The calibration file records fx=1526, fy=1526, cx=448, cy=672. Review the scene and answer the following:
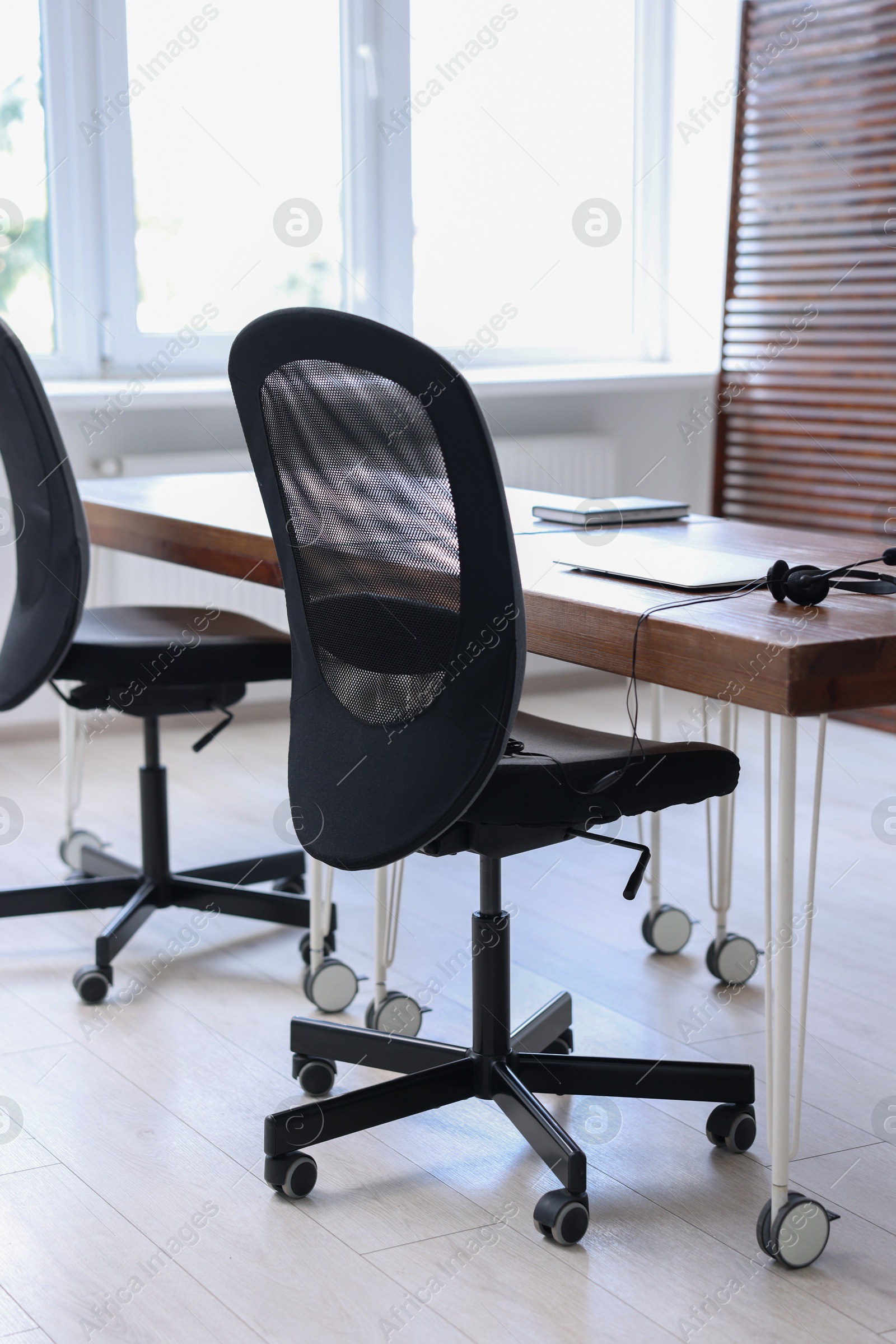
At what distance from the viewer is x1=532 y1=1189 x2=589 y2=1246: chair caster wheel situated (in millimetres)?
1705

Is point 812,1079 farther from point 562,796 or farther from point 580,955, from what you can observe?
point 562,796

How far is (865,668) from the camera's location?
1.53 metres

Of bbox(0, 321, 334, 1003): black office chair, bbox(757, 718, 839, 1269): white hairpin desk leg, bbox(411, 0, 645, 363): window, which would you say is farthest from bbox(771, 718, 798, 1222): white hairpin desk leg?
bbox(411, 0, 645, 363): window

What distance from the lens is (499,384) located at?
14.6 ft

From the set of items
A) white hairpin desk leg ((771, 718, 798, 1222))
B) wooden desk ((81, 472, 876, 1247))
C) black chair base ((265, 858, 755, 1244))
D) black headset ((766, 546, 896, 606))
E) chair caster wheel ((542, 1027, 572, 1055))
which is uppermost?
black headset ((766, 546, 896, 606))

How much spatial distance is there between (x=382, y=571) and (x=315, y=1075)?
30.1 inches

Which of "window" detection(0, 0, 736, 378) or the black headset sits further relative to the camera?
"window" detection(0, 0, 736, 378)

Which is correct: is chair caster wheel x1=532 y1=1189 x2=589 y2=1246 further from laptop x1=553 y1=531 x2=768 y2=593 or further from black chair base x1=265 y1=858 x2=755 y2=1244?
laptop x1=553 y1=531 x2=768 y2=593

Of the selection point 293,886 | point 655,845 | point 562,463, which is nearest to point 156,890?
point 293,886

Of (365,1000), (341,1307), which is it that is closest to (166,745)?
(365,1000)

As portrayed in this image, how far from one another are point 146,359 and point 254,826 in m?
1.61

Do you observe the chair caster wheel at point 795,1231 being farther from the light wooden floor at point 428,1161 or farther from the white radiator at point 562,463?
the white radiator at point 562,463

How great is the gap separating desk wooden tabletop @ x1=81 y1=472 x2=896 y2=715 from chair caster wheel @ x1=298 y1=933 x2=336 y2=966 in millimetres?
610

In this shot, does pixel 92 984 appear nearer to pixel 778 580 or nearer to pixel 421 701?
pixel 421 701
